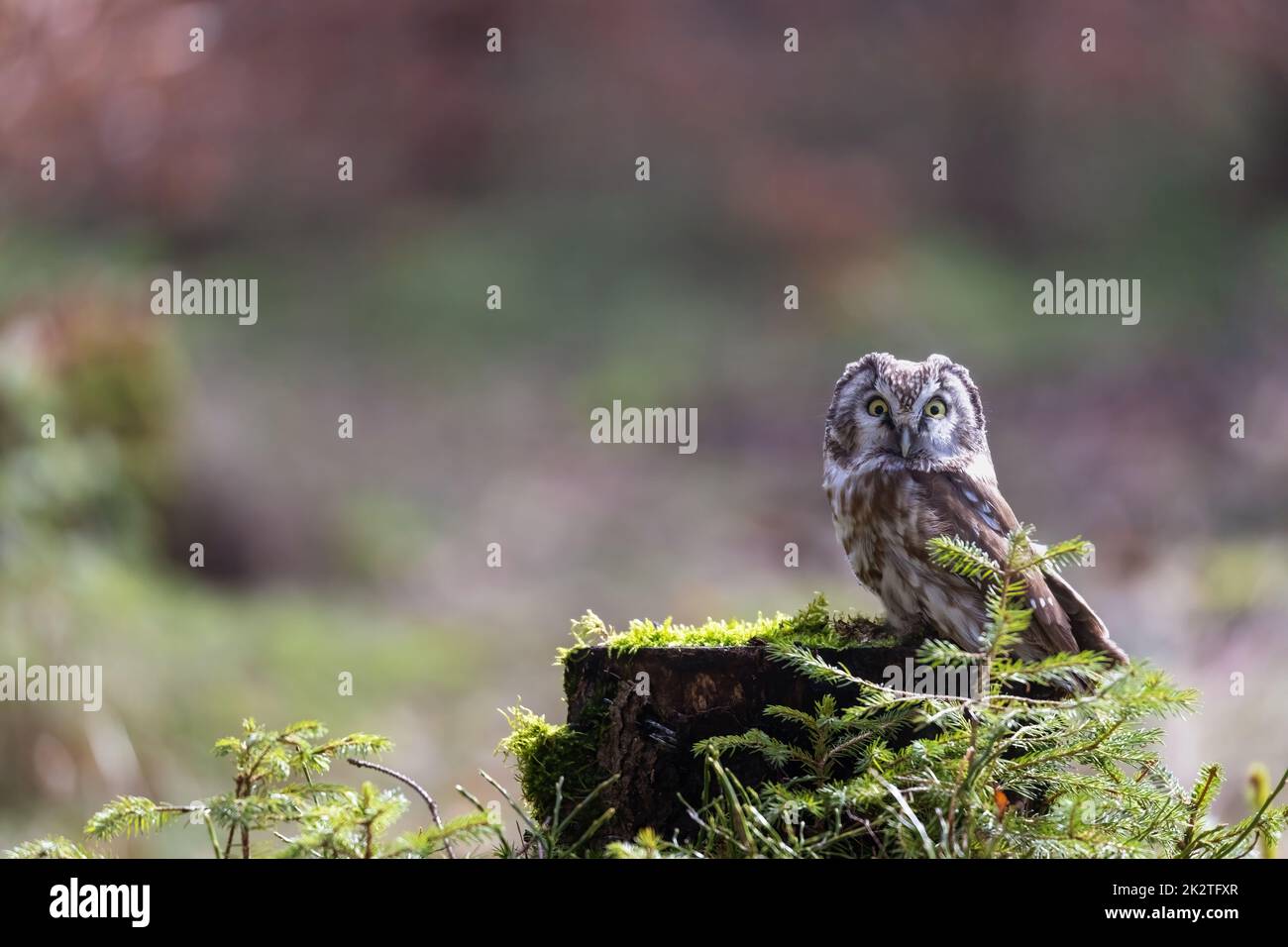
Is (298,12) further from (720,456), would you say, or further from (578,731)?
(578,731)

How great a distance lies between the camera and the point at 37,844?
1.41 metres

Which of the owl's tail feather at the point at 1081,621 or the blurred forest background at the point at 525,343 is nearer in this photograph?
the owl's tail feather at the point at 1081,621

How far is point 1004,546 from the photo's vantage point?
2123mm

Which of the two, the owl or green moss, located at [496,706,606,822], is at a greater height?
the owl

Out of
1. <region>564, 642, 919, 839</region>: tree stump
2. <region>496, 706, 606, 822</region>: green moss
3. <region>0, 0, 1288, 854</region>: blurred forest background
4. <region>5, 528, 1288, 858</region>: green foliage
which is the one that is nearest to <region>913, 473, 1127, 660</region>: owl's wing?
A: <region>5, 528, 1288, 858</region>: green foliage

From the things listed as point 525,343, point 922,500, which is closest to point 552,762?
point 922,500

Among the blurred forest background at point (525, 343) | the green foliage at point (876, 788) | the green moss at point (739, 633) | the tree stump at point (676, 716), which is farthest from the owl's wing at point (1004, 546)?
the blurred forest background at point (525, 343)

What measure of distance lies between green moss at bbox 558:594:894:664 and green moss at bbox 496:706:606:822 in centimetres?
12

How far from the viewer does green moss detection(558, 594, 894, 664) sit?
175 centimetres

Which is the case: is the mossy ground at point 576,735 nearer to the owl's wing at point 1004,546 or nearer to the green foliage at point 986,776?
the green foliage at point 986,776

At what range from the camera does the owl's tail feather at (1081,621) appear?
2154 mm

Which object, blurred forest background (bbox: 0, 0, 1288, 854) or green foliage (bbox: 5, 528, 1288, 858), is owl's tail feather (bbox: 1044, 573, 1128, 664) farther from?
blurred forest background (bbox: 0, 0, 1288, 854)

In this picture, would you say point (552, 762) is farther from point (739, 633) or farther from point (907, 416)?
point (907, 416)
